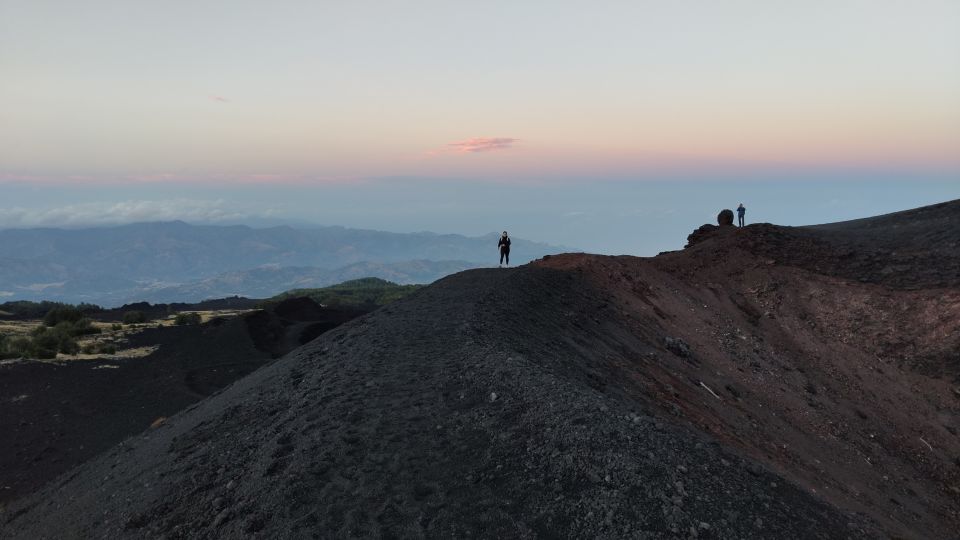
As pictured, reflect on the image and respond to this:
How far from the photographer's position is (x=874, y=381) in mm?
20125

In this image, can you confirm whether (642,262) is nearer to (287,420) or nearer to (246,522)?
(287,420)

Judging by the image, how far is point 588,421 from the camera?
866 cm

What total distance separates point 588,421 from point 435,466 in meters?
2.57

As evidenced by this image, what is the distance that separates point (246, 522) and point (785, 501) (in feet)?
25.0

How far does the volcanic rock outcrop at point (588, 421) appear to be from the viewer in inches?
285

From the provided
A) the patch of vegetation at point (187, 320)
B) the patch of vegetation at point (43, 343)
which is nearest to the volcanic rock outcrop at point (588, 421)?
the patch of vegetation at point (43, 343)

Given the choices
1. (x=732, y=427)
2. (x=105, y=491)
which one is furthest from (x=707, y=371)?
(x=105, y=491)

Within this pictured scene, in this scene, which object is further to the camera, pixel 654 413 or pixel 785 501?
pixel 654 413

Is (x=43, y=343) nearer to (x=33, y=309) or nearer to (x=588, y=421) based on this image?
(x=33, y=309)

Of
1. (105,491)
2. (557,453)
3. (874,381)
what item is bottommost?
(874,381)

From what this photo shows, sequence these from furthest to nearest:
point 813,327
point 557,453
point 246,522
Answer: point 813,327, point 557,453, point 246,522

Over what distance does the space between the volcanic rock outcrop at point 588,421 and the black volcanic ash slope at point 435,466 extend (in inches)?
1.6

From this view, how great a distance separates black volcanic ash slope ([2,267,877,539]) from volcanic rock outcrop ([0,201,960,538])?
42 millimetres

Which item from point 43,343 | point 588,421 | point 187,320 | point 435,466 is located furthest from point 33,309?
point 588,421
